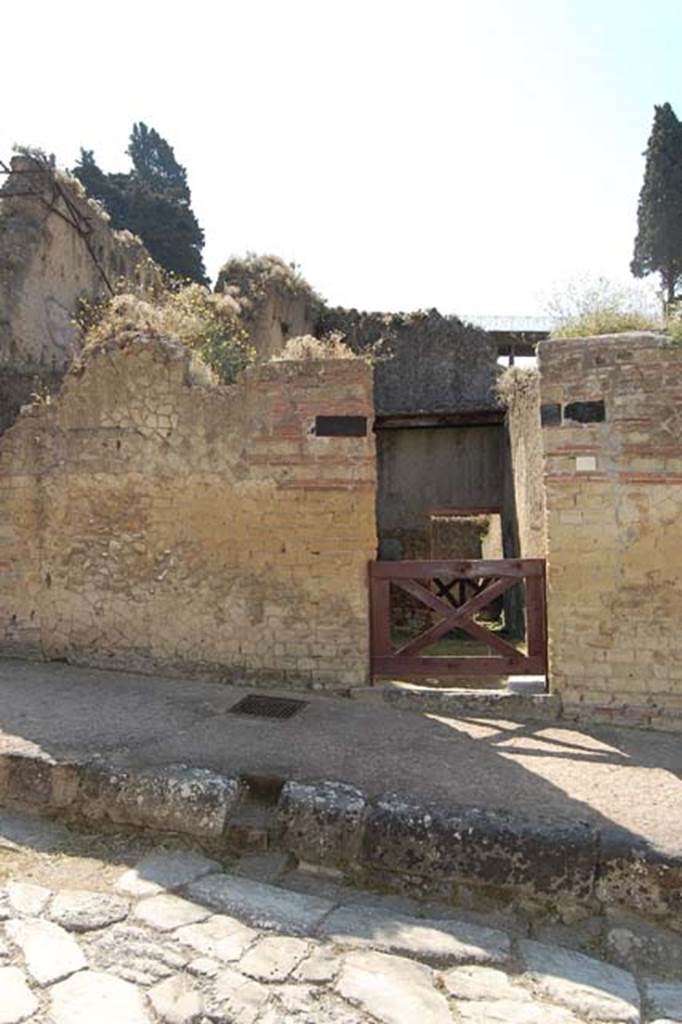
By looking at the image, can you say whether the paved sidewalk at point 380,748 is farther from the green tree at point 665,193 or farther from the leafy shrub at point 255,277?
the green tree at point 665,193

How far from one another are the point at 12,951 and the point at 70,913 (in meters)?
0.30

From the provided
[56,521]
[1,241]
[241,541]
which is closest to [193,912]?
[241,541]

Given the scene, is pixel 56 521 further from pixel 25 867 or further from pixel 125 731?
pixel 25 867

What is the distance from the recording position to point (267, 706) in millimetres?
5629

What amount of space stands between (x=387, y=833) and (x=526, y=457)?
23.9 ft

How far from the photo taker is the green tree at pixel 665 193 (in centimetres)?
3070

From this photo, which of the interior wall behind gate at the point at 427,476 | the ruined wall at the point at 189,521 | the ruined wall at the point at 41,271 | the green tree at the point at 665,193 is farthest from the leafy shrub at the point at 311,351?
the green tree at the point at 665,193

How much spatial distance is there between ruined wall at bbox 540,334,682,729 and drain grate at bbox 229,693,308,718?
2.04m

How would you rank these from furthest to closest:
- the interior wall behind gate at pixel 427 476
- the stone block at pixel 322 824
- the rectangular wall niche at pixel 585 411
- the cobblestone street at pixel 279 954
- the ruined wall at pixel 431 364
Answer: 1. the ruined wall at pixel 431 364
2. the interior wall behind gate at pixel 427 476
3. the rectangular wall niche at pixel 585 411
4. the stone block at pixel 322 824
5. the cobblestone street at pixel 279 954

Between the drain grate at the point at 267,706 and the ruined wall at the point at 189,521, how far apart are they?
359mm

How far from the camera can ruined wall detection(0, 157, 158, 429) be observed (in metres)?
12.3

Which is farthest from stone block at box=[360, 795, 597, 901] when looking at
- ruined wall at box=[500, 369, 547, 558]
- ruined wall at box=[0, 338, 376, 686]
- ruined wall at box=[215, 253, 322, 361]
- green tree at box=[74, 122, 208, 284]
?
green tree at box=[74, 122, 208, 284]

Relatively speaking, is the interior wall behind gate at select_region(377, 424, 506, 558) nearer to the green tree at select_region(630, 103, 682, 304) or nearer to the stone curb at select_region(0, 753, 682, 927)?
the stone curb at select_region(0, 753, 682, 927)

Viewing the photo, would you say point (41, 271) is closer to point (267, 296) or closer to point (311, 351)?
point (267, 296)
